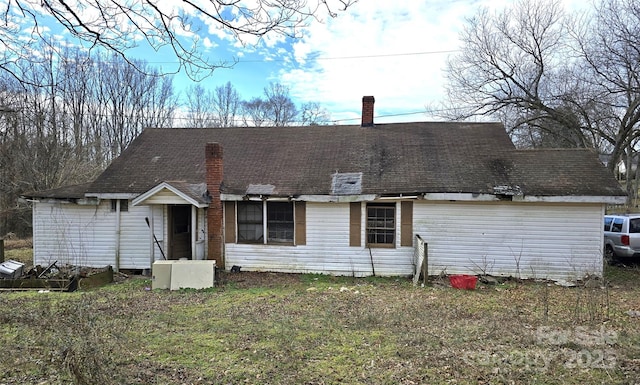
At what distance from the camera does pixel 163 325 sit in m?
7.19

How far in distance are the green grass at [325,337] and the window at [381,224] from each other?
2342 millimetres

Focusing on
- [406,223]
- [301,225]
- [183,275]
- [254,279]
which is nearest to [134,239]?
[183,275]

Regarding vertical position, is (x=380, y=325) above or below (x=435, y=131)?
below

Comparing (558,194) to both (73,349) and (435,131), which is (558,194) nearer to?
(435,131)

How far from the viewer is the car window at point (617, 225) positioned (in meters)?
13.3

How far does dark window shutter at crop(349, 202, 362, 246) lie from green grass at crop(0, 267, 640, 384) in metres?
2.34

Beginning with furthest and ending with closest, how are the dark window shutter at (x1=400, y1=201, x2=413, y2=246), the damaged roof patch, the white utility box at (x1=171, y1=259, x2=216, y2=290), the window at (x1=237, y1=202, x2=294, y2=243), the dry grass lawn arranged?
1. the window at (x1=237, y1=202, x2=294, y2=243)
2. the damaged roof patch
3. the dark window shutter at (x1=400, y1=201, x2=413, y2=246)
4. the white utility box at (x1=171, y1=259, x2=216, y2=290)
5. the dry grass lawn

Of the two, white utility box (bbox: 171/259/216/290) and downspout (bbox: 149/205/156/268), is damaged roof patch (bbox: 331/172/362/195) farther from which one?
downspout (bbox: 149/205/156/268)

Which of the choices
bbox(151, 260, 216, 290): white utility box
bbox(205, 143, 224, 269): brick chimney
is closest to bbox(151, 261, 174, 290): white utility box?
bbox(151, 260, 216, 290): white utility box

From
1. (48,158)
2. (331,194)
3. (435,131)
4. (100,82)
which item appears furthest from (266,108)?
(331,194)

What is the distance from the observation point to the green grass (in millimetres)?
4887

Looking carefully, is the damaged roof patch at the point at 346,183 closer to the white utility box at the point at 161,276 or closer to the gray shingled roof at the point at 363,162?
the gray shingled roof at the point at 363,162

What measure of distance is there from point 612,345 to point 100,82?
3840 cm

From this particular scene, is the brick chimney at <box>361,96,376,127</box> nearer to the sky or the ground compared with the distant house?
nearer to the sky
